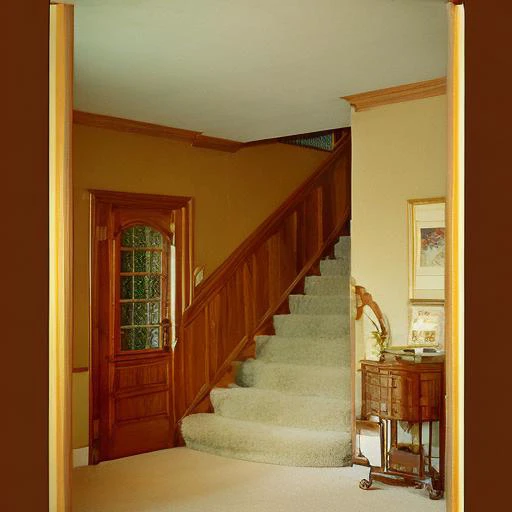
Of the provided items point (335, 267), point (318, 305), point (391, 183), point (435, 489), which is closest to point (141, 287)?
point (318, 305)

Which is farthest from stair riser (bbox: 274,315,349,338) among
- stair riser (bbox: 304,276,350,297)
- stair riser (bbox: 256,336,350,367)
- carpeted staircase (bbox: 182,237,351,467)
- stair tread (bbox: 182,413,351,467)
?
stair tread (bbox: 182,413,351,467)

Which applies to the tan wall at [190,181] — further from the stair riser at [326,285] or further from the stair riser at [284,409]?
the stair riser at [284,409]

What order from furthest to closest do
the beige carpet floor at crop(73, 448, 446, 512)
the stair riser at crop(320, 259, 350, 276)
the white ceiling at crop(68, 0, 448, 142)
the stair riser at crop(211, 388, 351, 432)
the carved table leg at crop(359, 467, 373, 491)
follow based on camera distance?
1. the stair riser at crop(320, 259, 350, 276)
2. the stair riser at crop(211, 388, 351, 432)
3. the carved table leg at crop(359, 467, 373, 491)
4. the beige carpet floor at crop(73, 448, 446, 512)
5. the white ceiling at crop(68, 0, 448, 142)

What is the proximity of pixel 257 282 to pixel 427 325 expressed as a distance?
111 inches

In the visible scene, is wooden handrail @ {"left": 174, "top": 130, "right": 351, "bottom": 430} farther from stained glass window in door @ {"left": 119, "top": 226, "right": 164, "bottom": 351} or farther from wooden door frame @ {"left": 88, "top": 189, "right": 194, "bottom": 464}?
stained glass window in door @ {"left": 119, "top": 226, "right": 164, "bottom": 351}

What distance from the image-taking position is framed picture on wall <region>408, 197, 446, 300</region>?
5.38 meters

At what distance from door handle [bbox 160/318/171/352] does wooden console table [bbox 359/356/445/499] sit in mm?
2254

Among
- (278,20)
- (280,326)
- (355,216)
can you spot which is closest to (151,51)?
(278,20)

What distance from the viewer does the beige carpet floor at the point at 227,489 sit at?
192 inches

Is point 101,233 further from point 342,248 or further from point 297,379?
point 342,248

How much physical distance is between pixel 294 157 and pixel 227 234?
1.47m

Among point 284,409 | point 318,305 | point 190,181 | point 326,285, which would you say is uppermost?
point 190,181

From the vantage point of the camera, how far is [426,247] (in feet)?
17.9

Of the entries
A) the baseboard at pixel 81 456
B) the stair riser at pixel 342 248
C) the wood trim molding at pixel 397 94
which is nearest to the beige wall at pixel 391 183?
the wood trim molding at pixel 397 94
